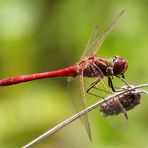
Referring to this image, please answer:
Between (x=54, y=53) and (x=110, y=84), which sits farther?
(x=54, y=53)

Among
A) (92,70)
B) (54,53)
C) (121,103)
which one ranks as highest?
(54,53)

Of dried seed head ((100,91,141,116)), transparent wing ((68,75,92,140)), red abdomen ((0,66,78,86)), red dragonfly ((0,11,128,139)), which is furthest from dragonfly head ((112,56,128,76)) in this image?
dried seed head ((100,91,141,116))

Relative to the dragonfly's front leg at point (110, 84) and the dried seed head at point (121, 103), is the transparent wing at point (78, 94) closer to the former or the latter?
the dragonfly's front leg at point (110, 84)

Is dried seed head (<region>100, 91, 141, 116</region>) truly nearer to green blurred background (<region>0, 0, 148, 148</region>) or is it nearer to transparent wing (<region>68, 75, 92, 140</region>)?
transparent wing (<region>68, 75, 92, 140</region>)

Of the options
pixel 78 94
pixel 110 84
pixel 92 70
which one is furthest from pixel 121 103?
pixel 92 70

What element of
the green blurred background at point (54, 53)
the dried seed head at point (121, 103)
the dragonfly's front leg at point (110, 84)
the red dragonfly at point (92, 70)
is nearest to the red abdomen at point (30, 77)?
the red dragonfly at point (92, 70)

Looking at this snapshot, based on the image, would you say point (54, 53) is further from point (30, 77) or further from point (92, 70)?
point (92, 70)
